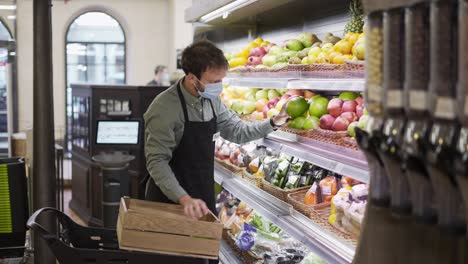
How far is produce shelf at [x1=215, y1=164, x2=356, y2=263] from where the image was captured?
2.70 metres

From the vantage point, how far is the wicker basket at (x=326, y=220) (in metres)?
2.70

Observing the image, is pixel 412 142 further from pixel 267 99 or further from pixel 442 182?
pixel 267 99

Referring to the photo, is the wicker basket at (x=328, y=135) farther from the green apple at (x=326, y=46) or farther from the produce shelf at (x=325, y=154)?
the green apple at (x=326, y=46)

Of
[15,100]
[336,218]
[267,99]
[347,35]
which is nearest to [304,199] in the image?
[336,218]

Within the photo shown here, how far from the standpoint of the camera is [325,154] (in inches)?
114

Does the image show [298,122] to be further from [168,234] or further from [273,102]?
[168,234]

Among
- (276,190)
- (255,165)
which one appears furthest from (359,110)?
(255,165)

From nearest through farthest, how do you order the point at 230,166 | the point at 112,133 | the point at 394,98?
the point at 394,98
the point at 230,166
the point at 112,133

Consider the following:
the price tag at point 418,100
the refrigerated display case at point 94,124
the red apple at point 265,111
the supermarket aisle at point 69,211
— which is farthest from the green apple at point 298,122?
the supermarket aisle at point 69,211

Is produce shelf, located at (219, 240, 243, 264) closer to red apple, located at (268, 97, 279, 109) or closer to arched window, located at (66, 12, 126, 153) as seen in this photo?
red apple, located at (268, 97, 279, 109)

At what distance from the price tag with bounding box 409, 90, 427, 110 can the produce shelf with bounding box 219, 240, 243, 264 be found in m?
3.08

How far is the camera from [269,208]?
3.55 meters

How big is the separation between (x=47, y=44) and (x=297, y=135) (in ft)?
7.62

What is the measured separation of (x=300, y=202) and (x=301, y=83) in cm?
58
